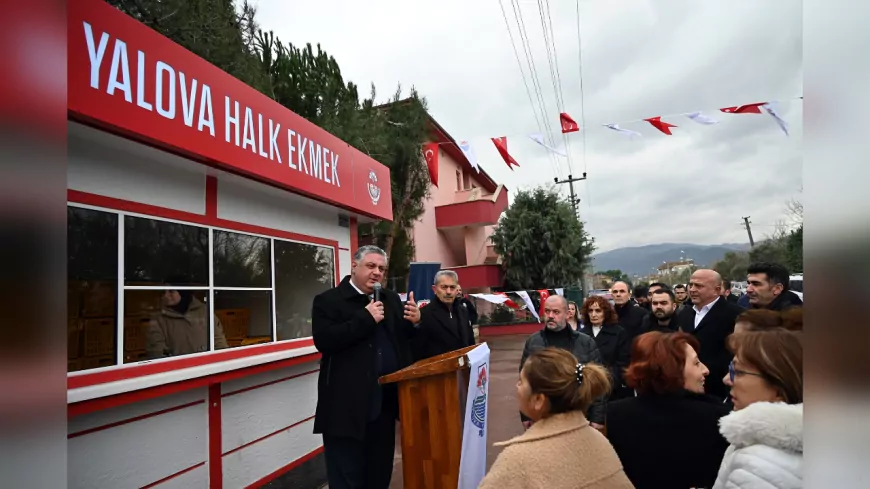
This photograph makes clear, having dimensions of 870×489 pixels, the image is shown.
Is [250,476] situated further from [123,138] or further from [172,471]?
[123,138]

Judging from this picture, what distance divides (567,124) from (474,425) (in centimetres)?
620

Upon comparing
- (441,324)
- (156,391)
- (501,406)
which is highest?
(441,324)

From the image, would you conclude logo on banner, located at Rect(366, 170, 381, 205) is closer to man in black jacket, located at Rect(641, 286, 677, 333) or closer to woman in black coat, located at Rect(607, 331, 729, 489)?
man in black jacket, located at Rect(641, 286, 677, 333)

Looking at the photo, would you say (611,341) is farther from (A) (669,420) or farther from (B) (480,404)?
(A) (669,420)

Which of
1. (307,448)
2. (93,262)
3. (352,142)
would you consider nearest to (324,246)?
(307,448)

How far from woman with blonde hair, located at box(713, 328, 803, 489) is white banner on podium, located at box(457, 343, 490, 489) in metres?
1.42

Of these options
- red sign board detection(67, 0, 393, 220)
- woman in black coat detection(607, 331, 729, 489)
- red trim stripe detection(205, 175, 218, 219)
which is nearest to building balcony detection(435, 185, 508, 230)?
red sign board detection(67, 0, 393, 220)

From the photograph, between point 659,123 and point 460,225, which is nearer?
point 659,123

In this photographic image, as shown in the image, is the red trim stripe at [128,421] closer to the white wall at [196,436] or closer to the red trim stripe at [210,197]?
the white wall at [196,436]

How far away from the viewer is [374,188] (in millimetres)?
6191

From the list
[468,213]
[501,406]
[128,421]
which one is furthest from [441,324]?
[468,213]

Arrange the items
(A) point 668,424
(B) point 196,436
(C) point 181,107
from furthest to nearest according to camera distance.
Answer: (B) point 196,436, (C) point 181,107, (A) point 668,424
